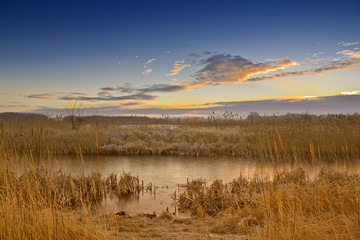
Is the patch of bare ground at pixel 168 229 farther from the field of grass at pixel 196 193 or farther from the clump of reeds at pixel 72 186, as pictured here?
the clump of reeds at pixel 72 186

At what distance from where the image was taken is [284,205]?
5191 mm

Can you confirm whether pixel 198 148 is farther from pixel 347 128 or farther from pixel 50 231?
pixel 50 231

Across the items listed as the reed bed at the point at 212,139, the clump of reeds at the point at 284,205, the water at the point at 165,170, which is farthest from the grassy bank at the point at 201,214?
the reed bed at the point at 212,139

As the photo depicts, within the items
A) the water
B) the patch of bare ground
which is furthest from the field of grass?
the water

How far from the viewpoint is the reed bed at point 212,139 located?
1283cm

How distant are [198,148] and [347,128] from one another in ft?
25.8

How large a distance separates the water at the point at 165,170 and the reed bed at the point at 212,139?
118cm

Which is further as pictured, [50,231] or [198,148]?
[198,148]

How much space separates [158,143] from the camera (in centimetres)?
1549

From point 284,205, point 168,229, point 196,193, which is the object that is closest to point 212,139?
point 196,193

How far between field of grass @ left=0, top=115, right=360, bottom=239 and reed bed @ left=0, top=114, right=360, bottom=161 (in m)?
0.06

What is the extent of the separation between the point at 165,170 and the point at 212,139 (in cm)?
557

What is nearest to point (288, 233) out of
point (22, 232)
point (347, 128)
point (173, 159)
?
point (22, 232)

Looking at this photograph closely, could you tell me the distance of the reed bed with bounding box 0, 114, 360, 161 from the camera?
42.1 feet
